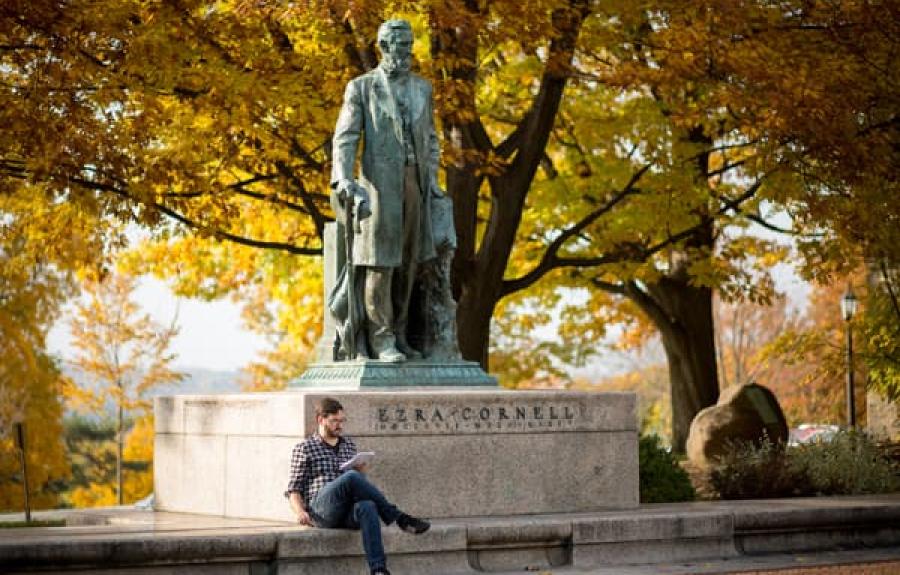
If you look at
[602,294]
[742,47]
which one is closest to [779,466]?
[742,47]

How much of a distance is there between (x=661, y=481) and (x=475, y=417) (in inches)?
186

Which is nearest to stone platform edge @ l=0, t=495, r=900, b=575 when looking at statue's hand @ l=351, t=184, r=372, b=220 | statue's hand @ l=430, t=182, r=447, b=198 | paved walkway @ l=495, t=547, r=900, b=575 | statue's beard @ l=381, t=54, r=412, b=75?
paved walkway @ l=495, t=547, r=900, b=575

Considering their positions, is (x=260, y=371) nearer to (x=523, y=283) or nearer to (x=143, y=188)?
(x=523, y=283)

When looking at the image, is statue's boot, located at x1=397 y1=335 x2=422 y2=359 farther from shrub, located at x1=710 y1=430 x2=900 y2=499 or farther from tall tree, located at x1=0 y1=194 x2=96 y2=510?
tall tree, located at x1=0 y1=194 x2=96 y2=510

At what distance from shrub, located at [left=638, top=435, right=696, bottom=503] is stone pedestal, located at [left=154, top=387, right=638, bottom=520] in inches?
117

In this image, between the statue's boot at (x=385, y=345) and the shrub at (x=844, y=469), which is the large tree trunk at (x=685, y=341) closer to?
the shrub at (x=844, y=469)

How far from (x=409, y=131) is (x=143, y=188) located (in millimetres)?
6485

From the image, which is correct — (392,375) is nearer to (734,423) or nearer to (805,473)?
(805,473)

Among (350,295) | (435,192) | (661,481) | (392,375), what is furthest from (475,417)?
(661,481)

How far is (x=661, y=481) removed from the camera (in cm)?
1797

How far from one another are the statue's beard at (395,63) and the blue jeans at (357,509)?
4.11 m

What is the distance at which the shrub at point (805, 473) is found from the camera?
18484 mm

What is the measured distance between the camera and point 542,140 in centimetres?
2277

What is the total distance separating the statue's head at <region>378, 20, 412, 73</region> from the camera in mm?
14250
